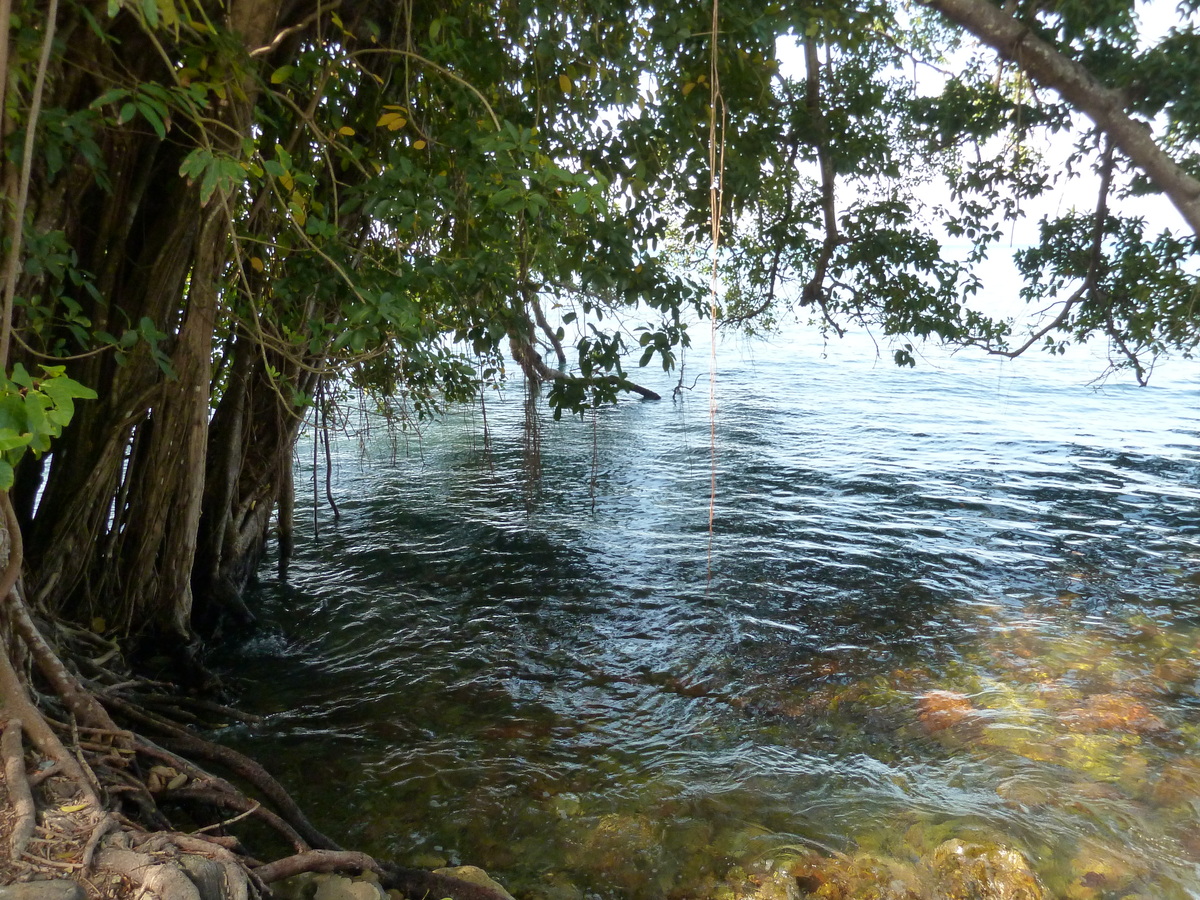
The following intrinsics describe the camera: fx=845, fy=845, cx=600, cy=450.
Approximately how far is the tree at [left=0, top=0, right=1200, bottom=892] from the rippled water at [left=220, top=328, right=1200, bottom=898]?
2.98 feet

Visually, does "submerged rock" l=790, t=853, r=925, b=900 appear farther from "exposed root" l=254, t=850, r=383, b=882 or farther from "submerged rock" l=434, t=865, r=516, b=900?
"exposed root" l=254, t=850, r=383, b=882

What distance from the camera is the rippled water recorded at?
3.54 metres


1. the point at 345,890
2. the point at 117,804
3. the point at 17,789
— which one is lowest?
the point at 345,890

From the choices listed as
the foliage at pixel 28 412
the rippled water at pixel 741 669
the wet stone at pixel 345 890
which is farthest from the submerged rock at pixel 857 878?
the foliage at pixel 28 412

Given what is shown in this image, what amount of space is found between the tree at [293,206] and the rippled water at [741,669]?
0.91 m

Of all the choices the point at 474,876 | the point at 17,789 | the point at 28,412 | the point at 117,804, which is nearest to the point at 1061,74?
the point at 474,876

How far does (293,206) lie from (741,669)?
351 cm

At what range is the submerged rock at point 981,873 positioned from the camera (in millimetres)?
3189

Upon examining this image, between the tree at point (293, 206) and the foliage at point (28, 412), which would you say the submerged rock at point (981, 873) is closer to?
the tree at point (293, 206)

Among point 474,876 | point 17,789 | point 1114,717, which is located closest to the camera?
point 17,789

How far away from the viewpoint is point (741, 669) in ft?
16.6

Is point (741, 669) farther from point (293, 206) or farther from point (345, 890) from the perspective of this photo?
point (293, 206)

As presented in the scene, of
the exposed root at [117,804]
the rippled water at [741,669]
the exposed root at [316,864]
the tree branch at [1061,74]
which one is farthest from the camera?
the tree branch at [1061,74]

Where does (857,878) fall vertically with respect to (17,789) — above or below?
below
